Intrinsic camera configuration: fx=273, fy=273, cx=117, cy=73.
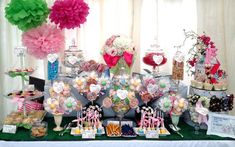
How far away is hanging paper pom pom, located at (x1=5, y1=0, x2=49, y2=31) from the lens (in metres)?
1.98

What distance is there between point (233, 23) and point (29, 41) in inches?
74.3

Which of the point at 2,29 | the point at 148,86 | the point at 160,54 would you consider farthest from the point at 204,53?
the point at 2,29

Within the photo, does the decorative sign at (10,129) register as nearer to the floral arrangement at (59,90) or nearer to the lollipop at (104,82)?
the floral arrangement at (59,90)

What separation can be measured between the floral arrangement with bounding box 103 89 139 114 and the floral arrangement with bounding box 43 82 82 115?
213 mm

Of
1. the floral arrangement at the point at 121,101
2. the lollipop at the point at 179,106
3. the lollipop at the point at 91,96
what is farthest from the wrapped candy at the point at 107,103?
the lollipop at the point at 179,106

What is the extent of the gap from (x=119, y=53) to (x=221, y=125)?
2.79ft

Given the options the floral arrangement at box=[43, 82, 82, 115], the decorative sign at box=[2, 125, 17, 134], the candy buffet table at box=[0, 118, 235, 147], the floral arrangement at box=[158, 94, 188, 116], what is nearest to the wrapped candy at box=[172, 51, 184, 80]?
the floral arrangement at box=[158, 94, 188, 116]

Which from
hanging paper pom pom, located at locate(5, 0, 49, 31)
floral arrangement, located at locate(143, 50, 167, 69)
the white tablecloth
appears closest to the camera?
the white tablecloth

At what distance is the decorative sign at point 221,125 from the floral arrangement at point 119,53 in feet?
2.25

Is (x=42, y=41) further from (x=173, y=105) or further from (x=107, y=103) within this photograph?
(x=173, y=105)

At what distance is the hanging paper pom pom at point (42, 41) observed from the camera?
2.13 meters

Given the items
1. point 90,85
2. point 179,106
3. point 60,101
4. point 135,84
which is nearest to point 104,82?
point 90,85

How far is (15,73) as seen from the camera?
1.81 metres

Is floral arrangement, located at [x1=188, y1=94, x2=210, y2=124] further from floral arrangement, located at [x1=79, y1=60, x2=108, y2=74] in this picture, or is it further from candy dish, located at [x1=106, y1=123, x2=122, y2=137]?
floral arrangement, located at [x1=79, y1=60, x2=108, y2=74]
